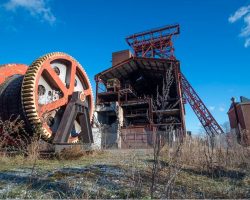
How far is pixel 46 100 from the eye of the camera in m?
7.77

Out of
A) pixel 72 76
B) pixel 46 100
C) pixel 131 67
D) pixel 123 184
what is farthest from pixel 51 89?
pixel 131 67

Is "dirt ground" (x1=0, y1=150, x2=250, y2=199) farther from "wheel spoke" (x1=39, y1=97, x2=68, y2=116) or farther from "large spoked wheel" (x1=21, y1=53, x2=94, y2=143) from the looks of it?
"wheel spoke" (x1=39, y1=97, x2=68, y2=116)

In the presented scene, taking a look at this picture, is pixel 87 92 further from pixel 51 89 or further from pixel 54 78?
pixel 54 78

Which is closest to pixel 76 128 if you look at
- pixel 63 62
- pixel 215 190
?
pixel 63 62

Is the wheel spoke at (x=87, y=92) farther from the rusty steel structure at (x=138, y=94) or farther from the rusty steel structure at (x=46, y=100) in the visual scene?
the rusty steel structure at (x=138, y=94)

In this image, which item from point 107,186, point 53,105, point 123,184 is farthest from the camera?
point 53,105

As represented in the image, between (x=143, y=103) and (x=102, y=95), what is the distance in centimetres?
492

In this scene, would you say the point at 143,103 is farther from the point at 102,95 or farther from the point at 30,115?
the point at 30,115

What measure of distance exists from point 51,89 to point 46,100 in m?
0.43

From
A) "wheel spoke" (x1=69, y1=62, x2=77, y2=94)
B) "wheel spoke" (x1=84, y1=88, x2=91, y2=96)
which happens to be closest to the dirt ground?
"wheel spoke" (x1=69, y1=62, x2=77, y2=94)

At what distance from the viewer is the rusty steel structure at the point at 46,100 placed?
6.64 m

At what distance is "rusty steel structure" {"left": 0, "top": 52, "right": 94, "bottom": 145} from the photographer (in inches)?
261

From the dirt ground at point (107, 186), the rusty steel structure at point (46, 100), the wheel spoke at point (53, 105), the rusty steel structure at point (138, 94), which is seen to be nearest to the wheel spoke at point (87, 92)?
the rusty steel structure at point (46, 100)

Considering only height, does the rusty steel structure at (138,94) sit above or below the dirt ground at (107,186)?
above
